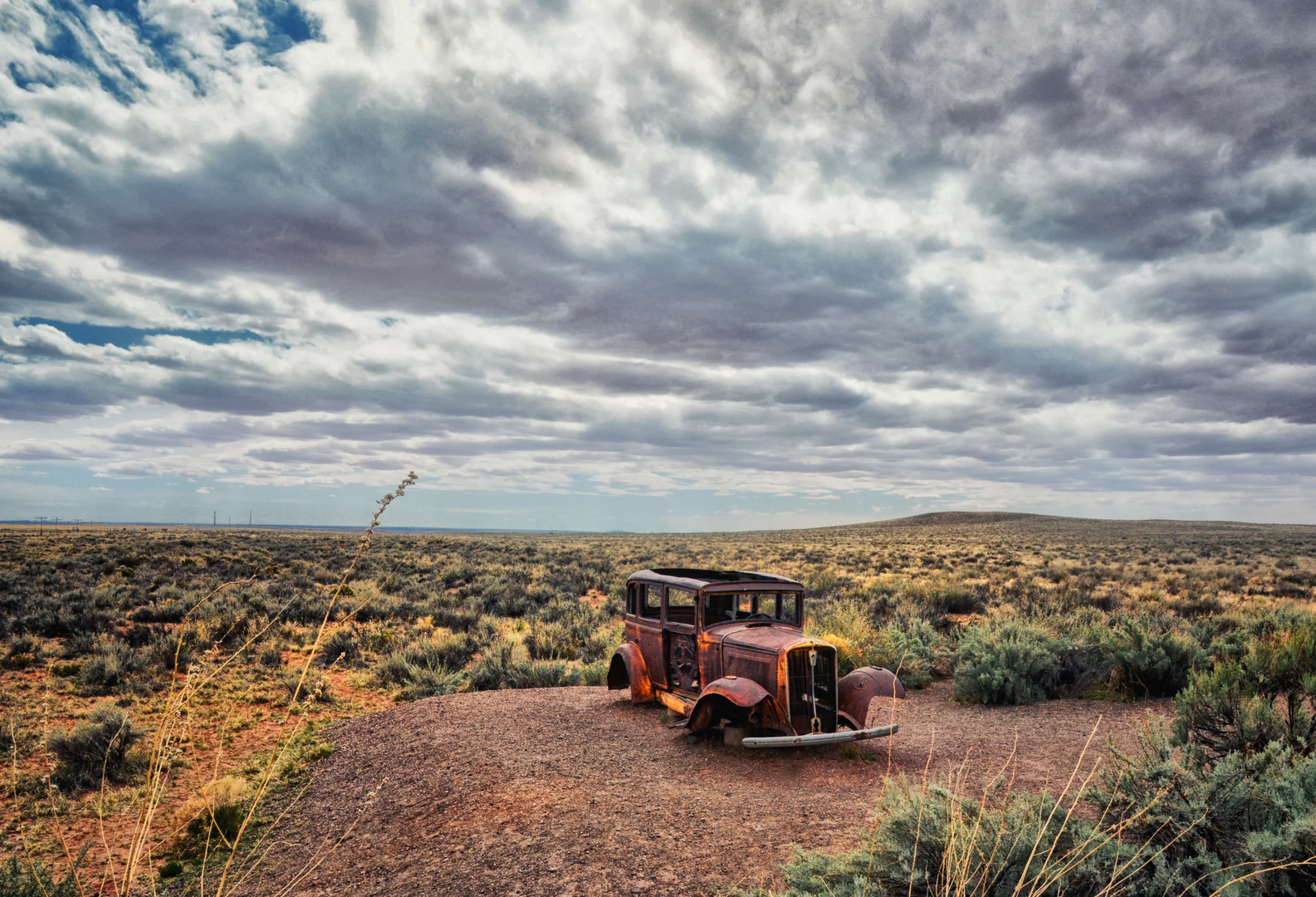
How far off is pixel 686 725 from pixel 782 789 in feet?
5.76

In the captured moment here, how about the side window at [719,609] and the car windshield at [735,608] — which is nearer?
the car windshield at [735,608]

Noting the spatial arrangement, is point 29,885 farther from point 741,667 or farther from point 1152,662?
point 1152,662

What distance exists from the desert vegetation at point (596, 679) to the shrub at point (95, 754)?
33 millimetres

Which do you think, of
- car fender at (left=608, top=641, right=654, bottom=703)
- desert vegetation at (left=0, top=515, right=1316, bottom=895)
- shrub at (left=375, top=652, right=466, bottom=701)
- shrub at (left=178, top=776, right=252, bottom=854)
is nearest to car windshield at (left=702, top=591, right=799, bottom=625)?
car fender at (left=608, top=641, right=654, bottom=703)

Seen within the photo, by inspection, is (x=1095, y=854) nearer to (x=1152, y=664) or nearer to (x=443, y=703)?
(x=1152, y=664)

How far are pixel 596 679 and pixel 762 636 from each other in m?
5.37

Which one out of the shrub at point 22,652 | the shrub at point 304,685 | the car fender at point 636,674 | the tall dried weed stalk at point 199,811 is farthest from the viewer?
the shrub at point 22,652

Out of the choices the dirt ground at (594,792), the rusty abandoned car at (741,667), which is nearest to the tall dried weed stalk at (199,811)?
the dirt ground at (594,792)

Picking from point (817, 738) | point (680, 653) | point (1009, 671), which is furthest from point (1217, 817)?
point (1009, 671)

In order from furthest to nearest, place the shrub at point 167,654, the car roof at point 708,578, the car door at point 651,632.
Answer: the shrub at point 167,654
the car door at point 651,632
the car roof at point 708,578

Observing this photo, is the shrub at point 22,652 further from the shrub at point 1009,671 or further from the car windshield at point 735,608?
the shrub at point 1009,671

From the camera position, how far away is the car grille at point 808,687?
7867 millimetres

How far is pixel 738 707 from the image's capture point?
800 cm

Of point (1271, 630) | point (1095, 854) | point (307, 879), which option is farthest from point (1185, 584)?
point (307, 879)
